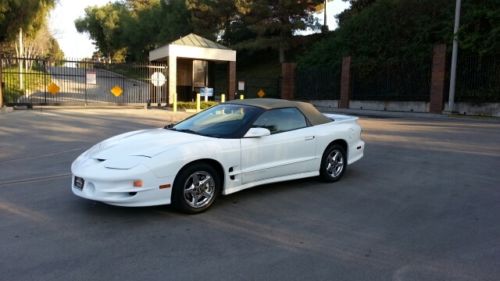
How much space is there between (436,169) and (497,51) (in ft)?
55.7

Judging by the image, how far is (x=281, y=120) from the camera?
661 cm

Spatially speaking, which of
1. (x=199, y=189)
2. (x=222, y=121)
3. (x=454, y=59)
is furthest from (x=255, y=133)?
(x=454, y=59)

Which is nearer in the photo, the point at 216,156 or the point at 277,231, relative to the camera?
the point at 277,231

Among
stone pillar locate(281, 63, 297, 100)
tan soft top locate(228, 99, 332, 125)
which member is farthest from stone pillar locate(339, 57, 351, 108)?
tan soft top locate(228, 99, 332, 125)

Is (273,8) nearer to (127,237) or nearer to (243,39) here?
(243,39)

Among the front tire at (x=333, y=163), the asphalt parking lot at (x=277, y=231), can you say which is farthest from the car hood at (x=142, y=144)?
the front tire at (x=333, y=163)

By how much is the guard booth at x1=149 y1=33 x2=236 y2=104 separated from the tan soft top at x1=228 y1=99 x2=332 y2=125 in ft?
64.9

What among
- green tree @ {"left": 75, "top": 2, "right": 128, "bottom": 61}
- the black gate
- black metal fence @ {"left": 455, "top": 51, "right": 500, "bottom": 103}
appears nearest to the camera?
black metal fence @ {"left": 455, "top": 51, "right": 500, "bottom": 103}

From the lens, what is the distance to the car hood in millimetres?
5328

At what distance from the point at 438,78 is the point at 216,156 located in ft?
73.2

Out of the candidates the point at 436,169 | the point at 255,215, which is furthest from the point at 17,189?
the point at 436,169

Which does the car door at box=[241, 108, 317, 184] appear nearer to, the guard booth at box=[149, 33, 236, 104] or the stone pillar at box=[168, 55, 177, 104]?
the stone pillar at box=[168, 55, 177, 104]

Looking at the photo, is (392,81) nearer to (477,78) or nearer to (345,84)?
(345,84)

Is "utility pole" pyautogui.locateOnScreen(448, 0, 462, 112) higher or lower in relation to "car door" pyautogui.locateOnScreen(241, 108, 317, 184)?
higher
